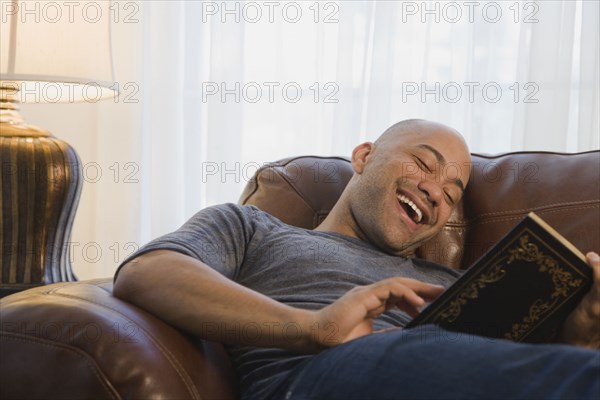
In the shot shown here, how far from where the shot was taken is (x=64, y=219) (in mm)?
2049


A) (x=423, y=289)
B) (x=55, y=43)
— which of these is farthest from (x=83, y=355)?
(x=55, y=43)

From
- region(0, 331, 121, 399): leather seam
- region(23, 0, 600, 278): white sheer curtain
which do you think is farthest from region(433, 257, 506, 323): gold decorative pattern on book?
region(23, 0, 600, 278): white sheer curtain

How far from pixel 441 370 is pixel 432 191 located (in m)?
0.68

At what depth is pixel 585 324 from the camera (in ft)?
4.39

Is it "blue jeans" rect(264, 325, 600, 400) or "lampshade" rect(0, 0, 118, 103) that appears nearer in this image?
"blue jeans" rect(264, 325, 600, 400)

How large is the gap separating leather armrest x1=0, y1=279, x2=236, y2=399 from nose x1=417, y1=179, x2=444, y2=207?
0.66 metres

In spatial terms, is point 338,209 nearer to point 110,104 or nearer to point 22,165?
point 22,165

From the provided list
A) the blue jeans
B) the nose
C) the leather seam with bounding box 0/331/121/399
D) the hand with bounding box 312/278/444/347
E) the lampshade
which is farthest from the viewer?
the lampshade

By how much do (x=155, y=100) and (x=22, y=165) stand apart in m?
0.88

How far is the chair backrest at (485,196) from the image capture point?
1707 mm

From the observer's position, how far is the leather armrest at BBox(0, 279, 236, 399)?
1.05 m

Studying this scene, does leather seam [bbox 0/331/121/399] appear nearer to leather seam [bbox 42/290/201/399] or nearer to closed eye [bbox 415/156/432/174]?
leather seam [bbox 42/290/201/399]

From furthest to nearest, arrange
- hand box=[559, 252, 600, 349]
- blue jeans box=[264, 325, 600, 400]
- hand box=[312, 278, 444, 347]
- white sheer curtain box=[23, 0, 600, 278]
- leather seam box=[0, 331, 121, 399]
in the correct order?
white sheer curtain box=[23, 0, 600, 278], hand box=[559, 252, 600, 349], hand box=[312, 278, 444, 347], leather seam box=[0, 331, 121, 399], blue jeans box=[264, 325, 600, 400]

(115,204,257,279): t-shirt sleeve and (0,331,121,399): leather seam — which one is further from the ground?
(115,204,257,279): t-shirt sleeve
